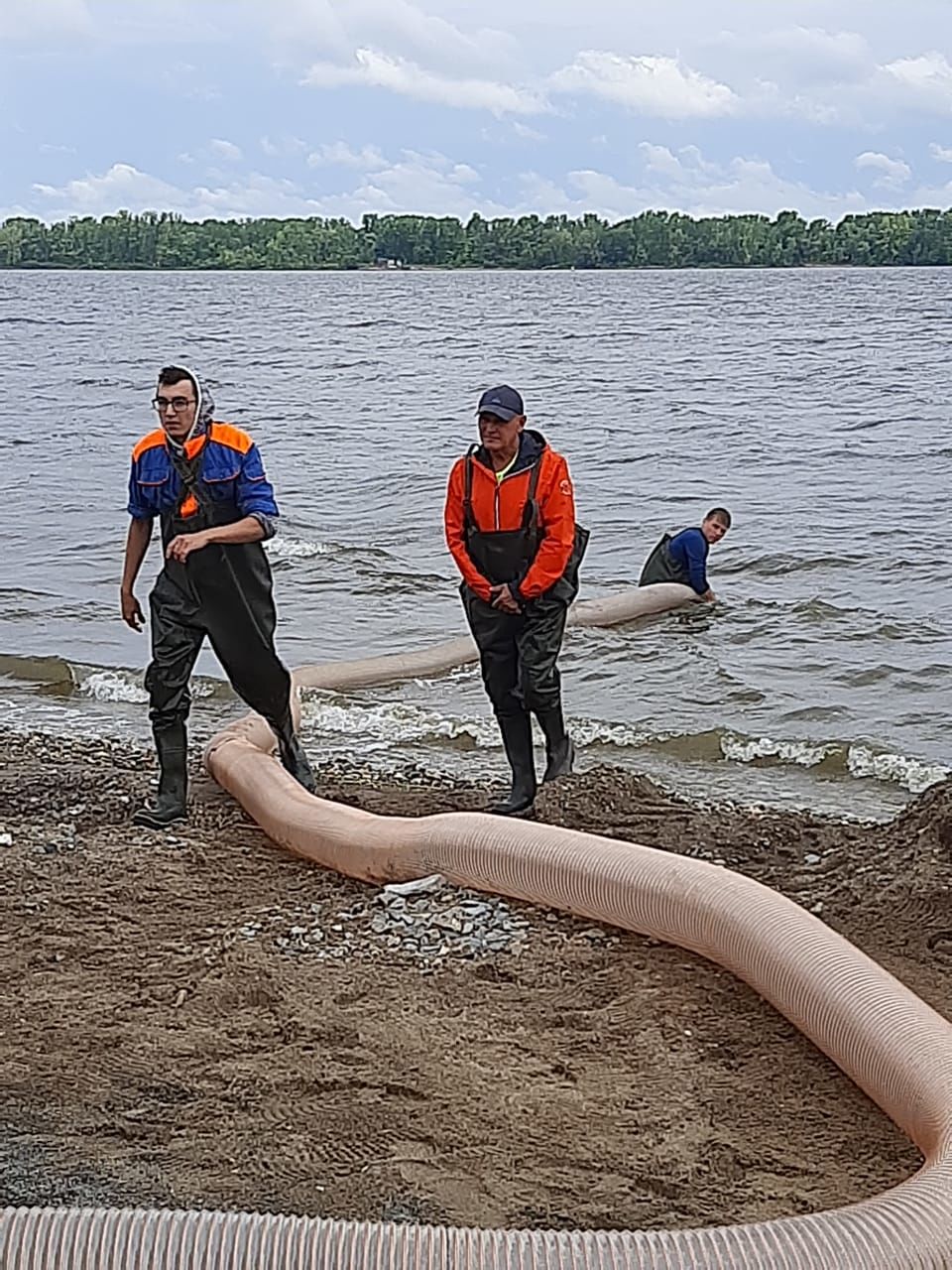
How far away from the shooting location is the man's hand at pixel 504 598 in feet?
26.5

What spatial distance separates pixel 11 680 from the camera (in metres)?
13.3

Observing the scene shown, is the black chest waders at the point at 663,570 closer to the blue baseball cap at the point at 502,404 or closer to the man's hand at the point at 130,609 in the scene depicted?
the man's hand at the point at 130,609

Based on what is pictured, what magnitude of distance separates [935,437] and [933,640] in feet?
51.2

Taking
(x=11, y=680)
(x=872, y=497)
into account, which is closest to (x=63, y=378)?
(x=872, y=497)

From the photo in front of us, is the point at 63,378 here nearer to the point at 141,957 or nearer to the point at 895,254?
the point at 141,957

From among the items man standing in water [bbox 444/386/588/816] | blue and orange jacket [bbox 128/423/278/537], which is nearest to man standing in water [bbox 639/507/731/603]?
man standing in water [bbox 444/386/588/816]

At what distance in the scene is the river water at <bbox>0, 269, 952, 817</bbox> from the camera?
457 inches

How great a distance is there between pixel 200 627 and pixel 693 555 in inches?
359

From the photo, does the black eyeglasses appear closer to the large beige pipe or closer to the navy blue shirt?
the large beige pipe

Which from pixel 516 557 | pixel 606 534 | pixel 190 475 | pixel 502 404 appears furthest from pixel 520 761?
pixel 606 534

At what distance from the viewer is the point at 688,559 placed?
16.2m

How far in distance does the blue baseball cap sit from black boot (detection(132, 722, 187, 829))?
246 cm

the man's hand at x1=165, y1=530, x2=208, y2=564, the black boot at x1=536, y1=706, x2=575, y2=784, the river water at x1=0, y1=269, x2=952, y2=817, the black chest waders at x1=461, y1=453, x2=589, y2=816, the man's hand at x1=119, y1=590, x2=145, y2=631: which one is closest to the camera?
the man's hand at x1=165, y1=530, x2=208, y2=564

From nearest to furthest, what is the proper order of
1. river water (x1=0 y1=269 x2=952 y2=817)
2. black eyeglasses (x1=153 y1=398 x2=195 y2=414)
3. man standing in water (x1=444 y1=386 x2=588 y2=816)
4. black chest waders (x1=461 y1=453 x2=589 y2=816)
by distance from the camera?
black eyeglasses (x1=153 y1=398 x2=195 y2=414), man standing in water (x1=444 y1=386 x2=588 y2=816), black chest waders (x1=461 y1=453 x2=589 y2=816), river water (x1=0 y1=269 x2=952 y2=817)
